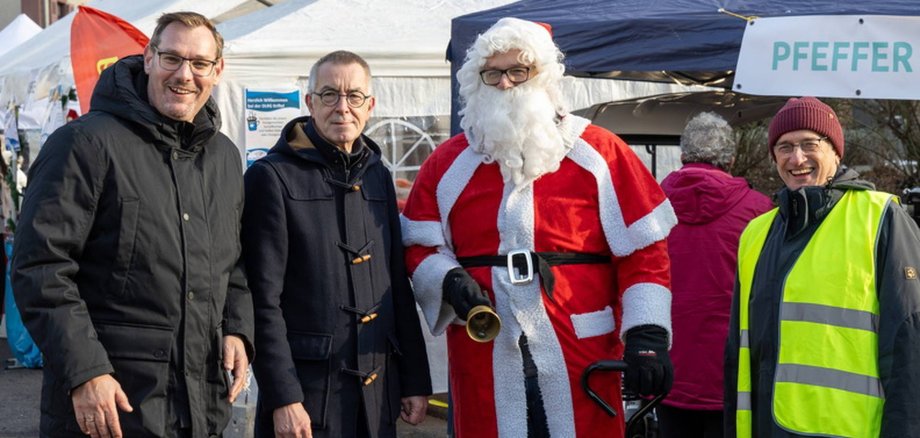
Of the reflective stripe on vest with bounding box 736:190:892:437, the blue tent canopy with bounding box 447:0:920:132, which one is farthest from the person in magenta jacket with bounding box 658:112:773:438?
the reflective stripe on vest with bounding box 736:190:892:437

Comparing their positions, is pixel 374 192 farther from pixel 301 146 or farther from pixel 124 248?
pixel 124 248

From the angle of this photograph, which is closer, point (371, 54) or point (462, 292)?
point (462, 292)

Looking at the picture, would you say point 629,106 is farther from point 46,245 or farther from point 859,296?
point 46,245

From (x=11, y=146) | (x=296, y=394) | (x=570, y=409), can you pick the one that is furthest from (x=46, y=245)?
(x=11, y=146)

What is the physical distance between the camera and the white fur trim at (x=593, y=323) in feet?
12.3

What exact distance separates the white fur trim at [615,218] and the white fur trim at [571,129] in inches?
0.9

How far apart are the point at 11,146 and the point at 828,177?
10882 millimetres

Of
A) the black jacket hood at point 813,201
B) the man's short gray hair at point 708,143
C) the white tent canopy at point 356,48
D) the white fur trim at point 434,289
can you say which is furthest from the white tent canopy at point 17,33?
the black jacket hood at point 813,201

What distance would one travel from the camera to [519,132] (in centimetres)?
377

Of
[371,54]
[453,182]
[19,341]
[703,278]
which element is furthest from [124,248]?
[19,341]

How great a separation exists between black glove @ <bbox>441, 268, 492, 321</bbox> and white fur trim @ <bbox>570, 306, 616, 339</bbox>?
293 mm

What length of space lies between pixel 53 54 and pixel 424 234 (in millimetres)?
8566

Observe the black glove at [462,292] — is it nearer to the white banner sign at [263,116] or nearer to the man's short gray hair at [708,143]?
the man's short gray hair at [708,143]

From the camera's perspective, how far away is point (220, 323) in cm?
333
